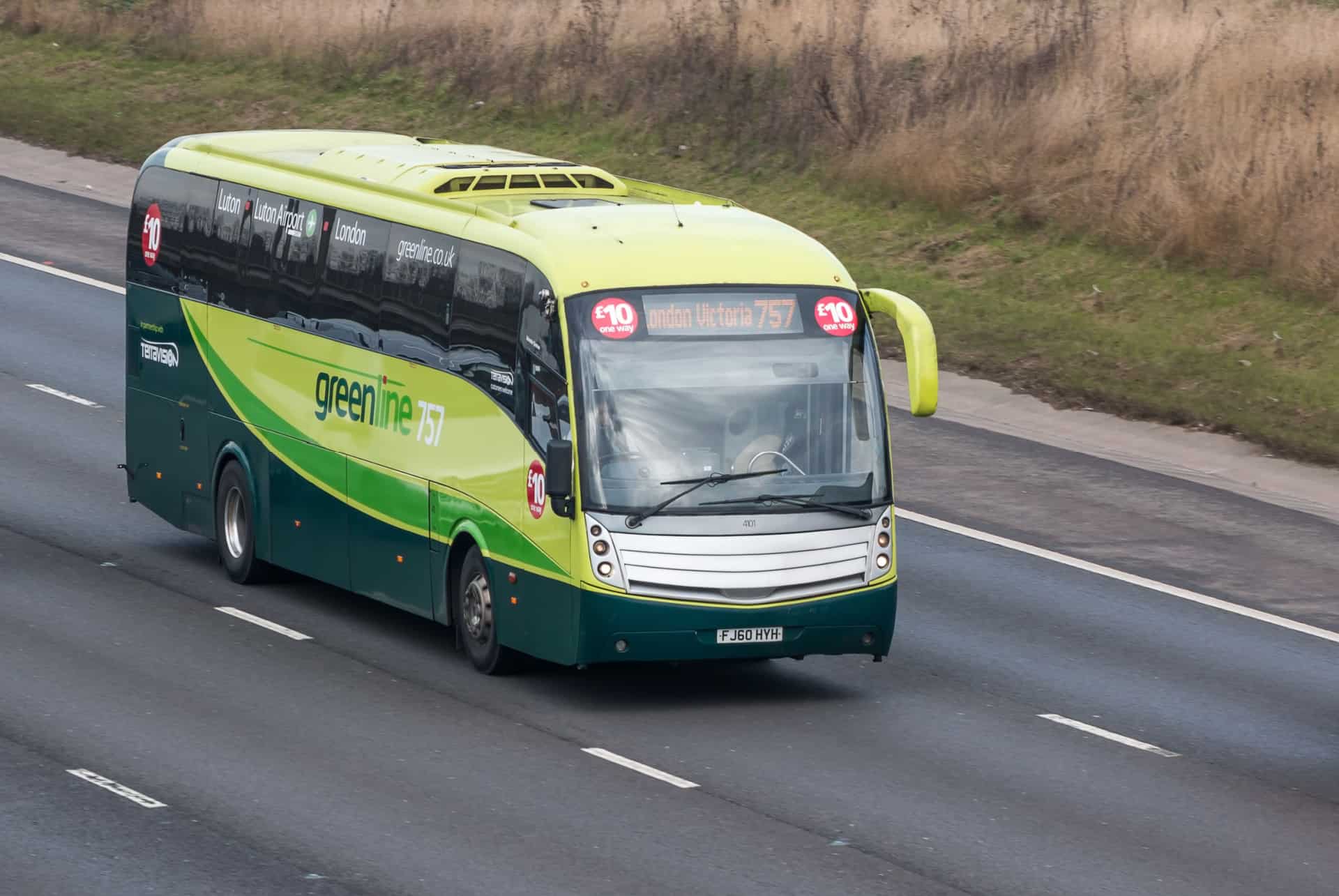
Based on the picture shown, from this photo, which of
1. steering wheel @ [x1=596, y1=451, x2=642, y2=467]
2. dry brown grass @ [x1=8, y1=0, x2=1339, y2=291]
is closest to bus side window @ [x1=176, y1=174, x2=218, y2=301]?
steering wheel @ [x1=596, y1=451, x2=642, y2=467]

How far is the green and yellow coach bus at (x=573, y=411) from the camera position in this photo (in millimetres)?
14078

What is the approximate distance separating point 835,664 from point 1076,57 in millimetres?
17092

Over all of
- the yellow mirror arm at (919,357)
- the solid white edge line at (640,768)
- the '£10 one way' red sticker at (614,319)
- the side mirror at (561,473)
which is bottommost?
the solid white edge line at (640,768)

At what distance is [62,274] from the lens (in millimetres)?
28609

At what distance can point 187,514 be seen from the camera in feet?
60.8

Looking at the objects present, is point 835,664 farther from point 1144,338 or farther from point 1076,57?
point 1076,57

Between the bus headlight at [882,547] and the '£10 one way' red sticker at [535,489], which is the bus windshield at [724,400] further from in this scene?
the '£10 one way' red sticker at [535,489]

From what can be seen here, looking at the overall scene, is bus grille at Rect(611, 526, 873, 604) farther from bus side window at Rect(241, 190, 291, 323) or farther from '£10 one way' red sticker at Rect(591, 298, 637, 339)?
bus side window at Rect(241, 190, 291, 323)

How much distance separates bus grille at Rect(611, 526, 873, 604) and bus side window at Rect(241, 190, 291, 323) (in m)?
4.44

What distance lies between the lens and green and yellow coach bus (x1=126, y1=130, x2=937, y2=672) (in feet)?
46.2

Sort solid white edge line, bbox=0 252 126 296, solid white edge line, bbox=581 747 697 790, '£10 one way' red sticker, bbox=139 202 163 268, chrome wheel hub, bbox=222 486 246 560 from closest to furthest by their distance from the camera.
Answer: solid white edge line, bbox=581 747 697 790 → chrome wheel hub, bbox=222 486 246 560 → '£10 one way' red sticker, bbox=139 202 163 268 → solid white edge line, bbox=0 252 126 296

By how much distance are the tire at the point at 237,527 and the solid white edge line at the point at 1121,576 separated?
5.54 metres

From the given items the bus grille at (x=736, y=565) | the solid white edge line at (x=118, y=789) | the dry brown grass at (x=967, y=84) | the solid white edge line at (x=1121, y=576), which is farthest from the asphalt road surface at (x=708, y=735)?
the dry brown grass at (x=967, y=84)

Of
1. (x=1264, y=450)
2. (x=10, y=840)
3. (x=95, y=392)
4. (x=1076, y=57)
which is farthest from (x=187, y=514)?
(x=1076, y=57)
